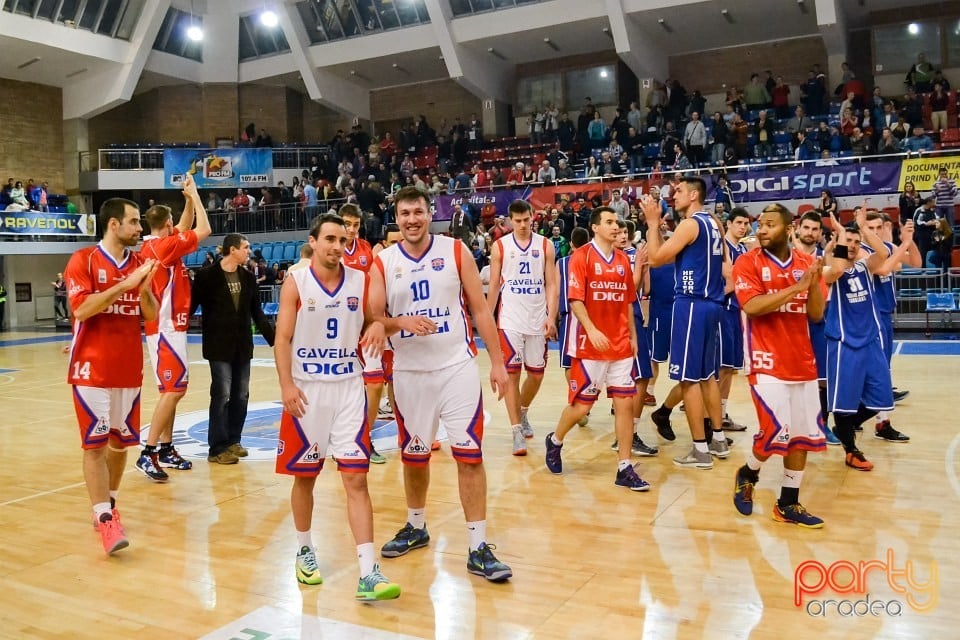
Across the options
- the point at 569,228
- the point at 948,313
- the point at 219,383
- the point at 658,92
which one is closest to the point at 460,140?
the point at 658,92

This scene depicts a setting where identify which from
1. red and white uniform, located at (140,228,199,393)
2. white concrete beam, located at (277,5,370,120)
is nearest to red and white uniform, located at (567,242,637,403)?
red and white uniform, located at (140,228,199,393)

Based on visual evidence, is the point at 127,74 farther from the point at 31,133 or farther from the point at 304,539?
the point at 304,539

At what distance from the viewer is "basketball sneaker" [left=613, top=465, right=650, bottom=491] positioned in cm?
561

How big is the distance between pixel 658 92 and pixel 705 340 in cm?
2091

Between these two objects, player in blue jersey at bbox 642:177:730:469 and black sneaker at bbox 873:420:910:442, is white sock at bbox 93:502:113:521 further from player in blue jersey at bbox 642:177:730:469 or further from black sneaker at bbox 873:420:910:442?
black sneaker at bbox 873:420:910:442

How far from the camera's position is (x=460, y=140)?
26.1 meters

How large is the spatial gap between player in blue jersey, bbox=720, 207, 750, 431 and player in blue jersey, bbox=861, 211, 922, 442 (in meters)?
1.04

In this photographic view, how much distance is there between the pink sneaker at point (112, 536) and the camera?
181 inches

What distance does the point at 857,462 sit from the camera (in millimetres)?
6055

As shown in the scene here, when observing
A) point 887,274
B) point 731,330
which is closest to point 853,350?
point 887,274

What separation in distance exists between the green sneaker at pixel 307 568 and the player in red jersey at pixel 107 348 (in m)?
1.18

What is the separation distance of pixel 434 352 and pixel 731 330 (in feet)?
12.2

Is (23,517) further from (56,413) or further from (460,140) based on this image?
(460,140)

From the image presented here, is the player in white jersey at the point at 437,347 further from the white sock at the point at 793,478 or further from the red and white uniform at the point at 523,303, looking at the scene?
the red and white uniform at the point at 523,303
